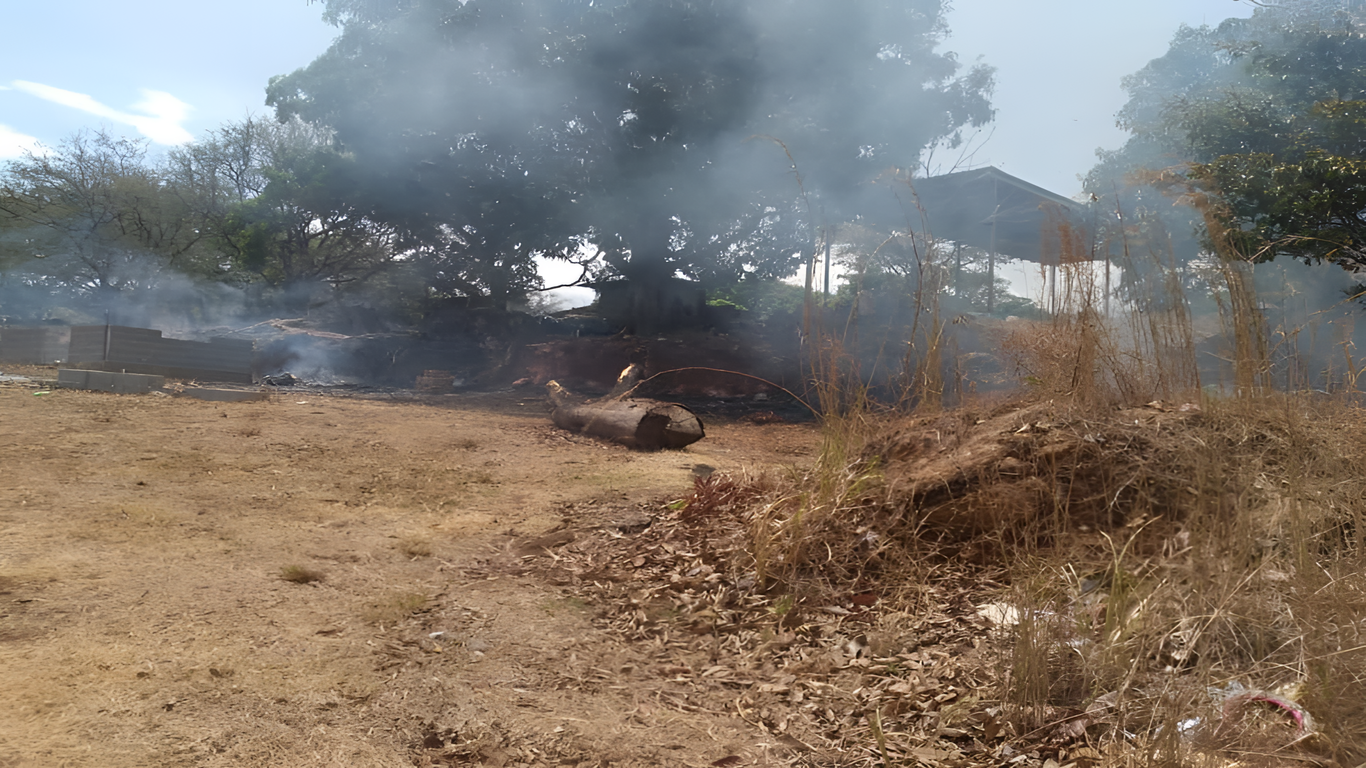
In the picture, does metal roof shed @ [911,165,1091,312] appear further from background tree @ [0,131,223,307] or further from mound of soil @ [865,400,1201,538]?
background tree @ [0,131,223,307]

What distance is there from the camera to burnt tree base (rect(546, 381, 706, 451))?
7.34 m

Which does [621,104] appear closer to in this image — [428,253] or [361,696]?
[428,253]

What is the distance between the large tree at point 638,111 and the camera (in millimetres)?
13914

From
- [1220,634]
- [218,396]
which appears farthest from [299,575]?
[218,396]

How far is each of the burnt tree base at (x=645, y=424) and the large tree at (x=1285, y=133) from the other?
465cm

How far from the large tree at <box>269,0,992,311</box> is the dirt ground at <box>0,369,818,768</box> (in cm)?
986

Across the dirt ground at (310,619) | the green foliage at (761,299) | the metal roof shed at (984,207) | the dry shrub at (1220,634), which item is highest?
the metal roof shed at (984,207)

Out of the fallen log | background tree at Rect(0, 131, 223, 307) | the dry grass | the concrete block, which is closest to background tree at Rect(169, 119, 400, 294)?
background tree at Rect(0, 131, 223, 307)

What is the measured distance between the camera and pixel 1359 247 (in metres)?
8.43

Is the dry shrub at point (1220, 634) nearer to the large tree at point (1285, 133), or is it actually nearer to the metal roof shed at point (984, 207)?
the large tree at point (1285, 133)

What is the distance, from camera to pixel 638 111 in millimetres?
14133

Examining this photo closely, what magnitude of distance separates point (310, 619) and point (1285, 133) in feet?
41.7

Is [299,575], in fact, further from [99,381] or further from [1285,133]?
[1285,133]

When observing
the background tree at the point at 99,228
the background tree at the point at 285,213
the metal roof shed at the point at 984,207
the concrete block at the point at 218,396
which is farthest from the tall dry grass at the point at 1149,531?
the background tree at the point at 99,228
